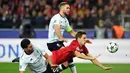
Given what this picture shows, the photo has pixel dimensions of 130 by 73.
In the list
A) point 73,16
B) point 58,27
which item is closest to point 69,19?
point 73,16

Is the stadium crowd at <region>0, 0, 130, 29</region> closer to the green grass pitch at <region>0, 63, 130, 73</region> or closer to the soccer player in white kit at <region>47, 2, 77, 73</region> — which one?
the green grass pitch at <region>0, 63, 130, 73</region>

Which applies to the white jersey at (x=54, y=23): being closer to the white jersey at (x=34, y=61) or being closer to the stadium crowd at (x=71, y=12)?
the white jersey at (x=34, y=61)

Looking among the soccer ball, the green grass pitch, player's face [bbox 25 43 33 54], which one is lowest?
the green grass pitch

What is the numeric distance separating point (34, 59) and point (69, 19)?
41.6 ft

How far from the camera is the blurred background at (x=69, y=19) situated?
18.9 metres

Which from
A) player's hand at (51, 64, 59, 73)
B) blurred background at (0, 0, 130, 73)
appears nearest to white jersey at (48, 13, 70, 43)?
player's hand at (51, 64, 59, 73)

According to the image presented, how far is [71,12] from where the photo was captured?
23312 millimetres

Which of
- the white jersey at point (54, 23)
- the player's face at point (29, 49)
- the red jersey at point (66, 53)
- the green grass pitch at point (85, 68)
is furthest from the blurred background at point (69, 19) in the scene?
the player's face at point (29, 49)

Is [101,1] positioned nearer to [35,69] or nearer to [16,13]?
[16,13]

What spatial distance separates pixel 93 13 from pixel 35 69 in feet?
42.0

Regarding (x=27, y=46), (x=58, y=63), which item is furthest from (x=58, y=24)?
(x=27, y=46)

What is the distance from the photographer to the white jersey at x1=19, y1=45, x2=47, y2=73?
9.89 metres

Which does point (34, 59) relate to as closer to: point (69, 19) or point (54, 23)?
point (54, 23)

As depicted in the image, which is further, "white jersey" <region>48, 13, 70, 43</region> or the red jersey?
"white jersey" <region>48, 13, 70, 43</region>
